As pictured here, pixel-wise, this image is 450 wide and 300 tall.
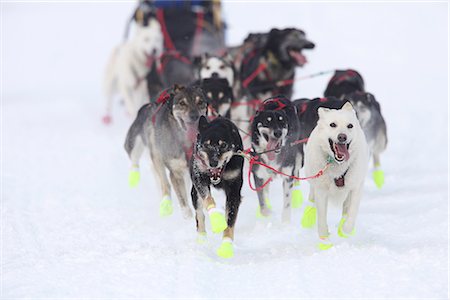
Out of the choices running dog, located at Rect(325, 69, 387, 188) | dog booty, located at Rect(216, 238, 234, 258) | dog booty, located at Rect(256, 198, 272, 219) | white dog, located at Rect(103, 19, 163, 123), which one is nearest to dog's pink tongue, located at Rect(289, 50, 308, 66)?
running dog, located at Rect(325, 69, 387, 188)

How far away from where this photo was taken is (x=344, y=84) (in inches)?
205

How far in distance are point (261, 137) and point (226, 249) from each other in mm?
699

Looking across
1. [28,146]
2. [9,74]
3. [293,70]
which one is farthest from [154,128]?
[9,74]

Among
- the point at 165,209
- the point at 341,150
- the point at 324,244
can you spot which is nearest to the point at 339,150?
the point at 341,150

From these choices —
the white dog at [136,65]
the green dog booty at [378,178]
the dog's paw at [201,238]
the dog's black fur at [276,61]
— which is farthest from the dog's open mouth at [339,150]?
the white dog at [136,65]

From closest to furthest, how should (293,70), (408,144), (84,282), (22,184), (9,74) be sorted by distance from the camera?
(84,282), (22,184), (293,70), (408,144), (9,74)

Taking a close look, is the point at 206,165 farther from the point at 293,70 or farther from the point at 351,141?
the point at 293,70

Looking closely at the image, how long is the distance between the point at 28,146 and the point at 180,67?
1519 mm

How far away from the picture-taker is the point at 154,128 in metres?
4.59

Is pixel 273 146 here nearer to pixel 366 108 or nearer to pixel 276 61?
pixel 366 108

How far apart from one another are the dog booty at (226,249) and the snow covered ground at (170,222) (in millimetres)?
52

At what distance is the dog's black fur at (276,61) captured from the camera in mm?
5930

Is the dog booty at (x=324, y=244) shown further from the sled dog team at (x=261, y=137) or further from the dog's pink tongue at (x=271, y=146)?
the dog's pink tongue at (x=271, y=146)

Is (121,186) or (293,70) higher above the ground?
(293,70)
